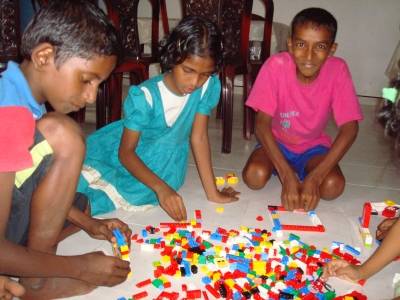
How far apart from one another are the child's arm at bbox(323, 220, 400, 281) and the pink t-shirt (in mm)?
887

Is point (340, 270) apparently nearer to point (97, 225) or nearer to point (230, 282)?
point (230, 282)

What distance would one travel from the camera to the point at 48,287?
4.17ft

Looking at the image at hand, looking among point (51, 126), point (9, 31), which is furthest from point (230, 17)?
point (51, 126)

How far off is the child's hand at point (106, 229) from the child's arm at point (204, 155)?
48cm

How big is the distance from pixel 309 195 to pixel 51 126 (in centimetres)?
117

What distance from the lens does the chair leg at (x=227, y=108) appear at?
266cm

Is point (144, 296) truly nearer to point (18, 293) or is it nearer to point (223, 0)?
point (18, 293)

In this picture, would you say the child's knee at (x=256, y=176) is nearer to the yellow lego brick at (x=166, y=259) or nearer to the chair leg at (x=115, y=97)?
the yellow lego brick at (x=166, y=259)

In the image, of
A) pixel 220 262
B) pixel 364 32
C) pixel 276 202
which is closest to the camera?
pixel 220 262

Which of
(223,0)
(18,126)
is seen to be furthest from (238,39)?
(18,126)

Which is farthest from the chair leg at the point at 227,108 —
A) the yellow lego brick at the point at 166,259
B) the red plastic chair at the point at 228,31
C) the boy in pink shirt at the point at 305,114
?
the yellow lego brick at the point at 166,259

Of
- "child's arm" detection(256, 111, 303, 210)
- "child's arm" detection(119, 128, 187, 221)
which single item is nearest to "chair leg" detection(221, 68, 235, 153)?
"child's arm" detection(256, 111, 303, 210)

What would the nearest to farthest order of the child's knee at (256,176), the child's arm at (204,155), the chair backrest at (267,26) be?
the child's arm at (204,155) < the child's knee at (256,176) < the chair backrest at (267,26)

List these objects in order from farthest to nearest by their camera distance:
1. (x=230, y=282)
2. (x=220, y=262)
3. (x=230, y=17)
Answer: (x=230, y=17) < (x=220, y=262) < (x=230, y=282)
